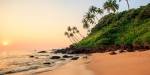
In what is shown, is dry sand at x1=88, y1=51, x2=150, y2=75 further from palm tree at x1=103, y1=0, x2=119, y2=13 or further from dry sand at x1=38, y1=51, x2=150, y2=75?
palm tree at x1=103, y1=0, x2=119, y2=13

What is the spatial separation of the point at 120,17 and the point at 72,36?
45.6 m

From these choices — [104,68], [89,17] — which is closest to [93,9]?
[89,17]

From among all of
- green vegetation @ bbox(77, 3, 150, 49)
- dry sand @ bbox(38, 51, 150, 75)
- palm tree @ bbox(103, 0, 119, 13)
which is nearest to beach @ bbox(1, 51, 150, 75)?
dry sand @ bbox(38, 51, 150, 75)

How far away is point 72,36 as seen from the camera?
151 m

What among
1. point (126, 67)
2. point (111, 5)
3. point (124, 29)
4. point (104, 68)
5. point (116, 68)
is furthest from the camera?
point (111, 5)

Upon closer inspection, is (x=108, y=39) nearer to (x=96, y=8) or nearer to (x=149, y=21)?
(x=149, y=21)

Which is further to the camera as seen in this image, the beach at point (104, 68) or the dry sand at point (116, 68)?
the beach at point (104, 68)

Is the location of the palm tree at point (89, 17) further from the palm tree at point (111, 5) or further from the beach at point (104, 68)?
the beach at point (104, 68)

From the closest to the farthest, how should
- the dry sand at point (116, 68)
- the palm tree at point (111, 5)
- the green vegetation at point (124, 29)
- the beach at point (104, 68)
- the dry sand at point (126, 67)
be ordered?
the dry sand at point (126, 67) → the dry sand at point (116, 68) → the beach at point (104, 68) → the green vegetation at point (124, 29) → the palm tree at point (111, 5)

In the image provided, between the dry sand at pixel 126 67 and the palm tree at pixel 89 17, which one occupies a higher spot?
the palm tree at pixel 89 17

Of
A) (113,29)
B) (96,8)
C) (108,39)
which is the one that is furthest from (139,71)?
(96,8)

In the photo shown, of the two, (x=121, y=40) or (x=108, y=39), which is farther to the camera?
(x=108, y=39)

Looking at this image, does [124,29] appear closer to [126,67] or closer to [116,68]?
[116,68]

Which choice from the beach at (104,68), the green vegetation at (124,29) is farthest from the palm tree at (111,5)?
the beach at (104,68)
